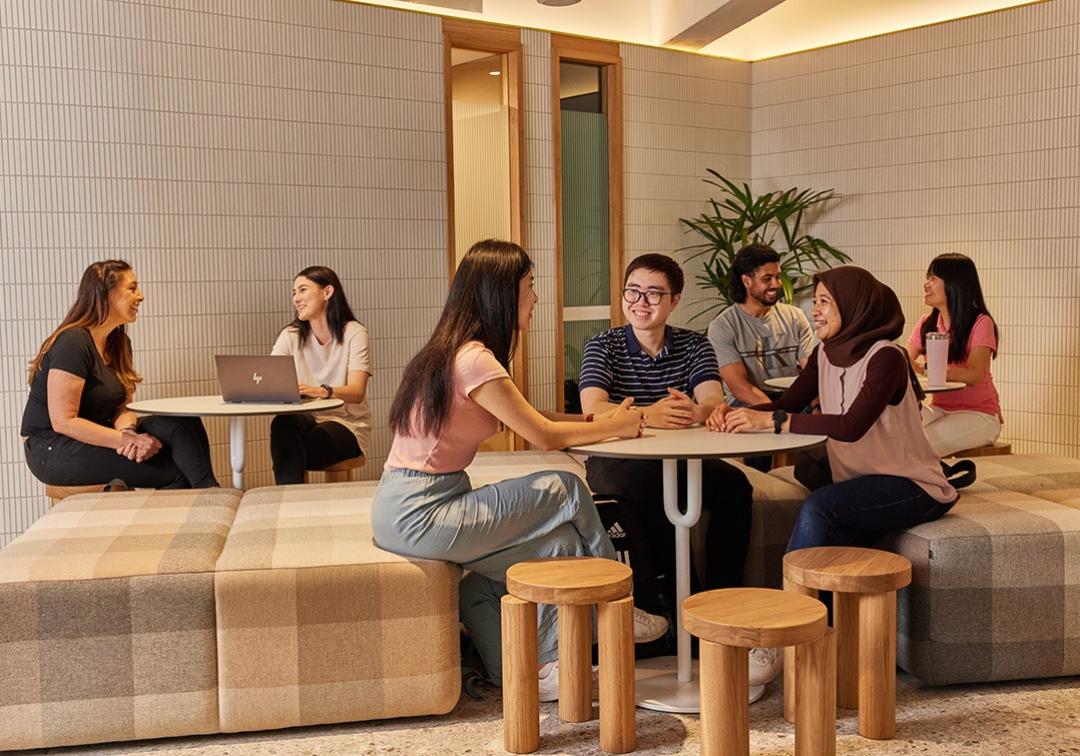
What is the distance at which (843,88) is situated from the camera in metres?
6.84

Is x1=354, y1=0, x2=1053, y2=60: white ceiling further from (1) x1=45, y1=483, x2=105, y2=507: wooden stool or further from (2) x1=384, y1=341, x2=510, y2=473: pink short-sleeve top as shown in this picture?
(2) x1=384, y1=341, x2=510, y2=473: pink short-sleeve top

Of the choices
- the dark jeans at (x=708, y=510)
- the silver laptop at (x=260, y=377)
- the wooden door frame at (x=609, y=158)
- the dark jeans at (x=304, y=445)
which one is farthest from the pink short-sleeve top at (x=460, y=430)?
the wooden door frame at (x=609, y=158)

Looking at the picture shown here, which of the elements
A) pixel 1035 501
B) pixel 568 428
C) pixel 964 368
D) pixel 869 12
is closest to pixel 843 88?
pixel 869 12

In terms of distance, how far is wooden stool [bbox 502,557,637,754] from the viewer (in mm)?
2775

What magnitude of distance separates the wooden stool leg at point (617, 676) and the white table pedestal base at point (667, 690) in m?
0.27

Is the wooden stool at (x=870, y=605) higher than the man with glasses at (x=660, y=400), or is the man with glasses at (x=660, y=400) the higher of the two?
the man with glasses at (x=660, y=400)

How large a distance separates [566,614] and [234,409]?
1.87 m

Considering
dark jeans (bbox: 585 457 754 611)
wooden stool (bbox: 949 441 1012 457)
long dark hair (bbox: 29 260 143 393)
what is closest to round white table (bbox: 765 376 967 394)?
wooden stool (bbox: 949 441 1012 457)

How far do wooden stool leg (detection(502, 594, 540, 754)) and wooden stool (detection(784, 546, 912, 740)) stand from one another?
0.68 meters

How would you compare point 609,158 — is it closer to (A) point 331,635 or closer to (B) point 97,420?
(B) point 97,420

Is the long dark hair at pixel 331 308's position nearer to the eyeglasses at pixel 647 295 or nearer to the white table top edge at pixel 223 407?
the white table top edge at pixel 223 407

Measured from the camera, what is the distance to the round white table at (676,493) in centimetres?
303

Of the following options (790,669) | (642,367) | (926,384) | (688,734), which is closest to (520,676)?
(688,734)

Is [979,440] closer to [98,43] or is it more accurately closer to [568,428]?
[568,428]
